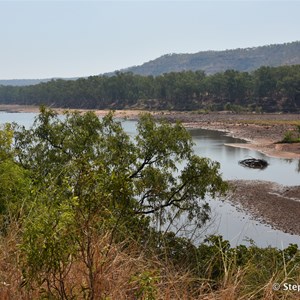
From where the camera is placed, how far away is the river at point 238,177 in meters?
22.0

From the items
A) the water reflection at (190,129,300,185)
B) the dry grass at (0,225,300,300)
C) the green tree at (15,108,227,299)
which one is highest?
the dry grass at (0,225,300,300)

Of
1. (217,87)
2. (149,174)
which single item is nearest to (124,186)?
(149,174)

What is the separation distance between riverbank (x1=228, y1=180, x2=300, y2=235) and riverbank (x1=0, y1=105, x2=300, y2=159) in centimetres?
1545

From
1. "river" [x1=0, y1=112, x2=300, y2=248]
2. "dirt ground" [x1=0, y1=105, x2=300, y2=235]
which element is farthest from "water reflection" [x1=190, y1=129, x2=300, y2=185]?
"dirt ground" [x1=0, y1=105, x2=300, y2=235]

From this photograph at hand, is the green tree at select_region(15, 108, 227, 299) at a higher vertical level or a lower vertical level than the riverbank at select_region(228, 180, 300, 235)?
higher

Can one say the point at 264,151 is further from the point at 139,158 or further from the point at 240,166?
the point at 139,158

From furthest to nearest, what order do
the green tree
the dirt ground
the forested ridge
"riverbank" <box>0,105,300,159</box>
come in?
"riverbank" <box>0,105,300,159</box>
the dirt ground
the green tree
the forested ridge

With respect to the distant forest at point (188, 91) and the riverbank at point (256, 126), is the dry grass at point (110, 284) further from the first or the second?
the distant forest at point (188, 91)

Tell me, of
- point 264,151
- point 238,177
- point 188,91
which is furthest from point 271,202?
point 188,91

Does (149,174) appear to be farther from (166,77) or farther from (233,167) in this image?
(166,77)

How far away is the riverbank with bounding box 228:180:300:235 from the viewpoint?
2571cm

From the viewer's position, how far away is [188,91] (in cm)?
11444

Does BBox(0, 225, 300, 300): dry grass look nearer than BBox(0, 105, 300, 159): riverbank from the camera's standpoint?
Yes

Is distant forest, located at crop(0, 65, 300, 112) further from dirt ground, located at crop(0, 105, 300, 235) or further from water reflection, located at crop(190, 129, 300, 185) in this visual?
water reflection, located at crop(190, 129, 300, 185)
